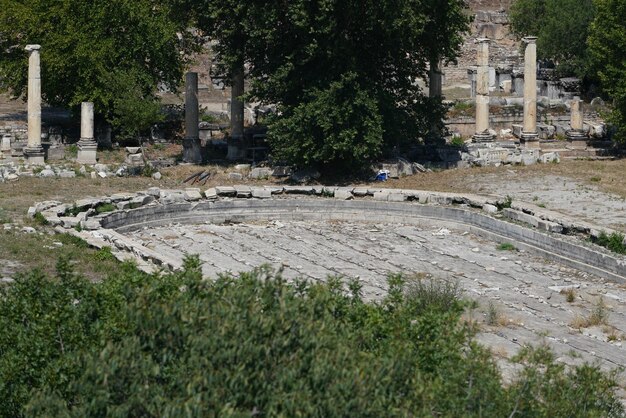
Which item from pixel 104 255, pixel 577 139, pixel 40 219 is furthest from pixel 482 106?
pixel 104 255

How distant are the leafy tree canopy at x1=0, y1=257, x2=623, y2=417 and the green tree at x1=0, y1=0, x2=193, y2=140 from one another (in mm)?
21197

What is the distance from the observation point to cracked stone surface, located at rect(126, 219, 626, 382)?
20141 millimetres

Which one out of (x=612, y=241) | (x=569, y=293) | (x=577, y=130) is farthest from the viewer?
(x=577, y=130)

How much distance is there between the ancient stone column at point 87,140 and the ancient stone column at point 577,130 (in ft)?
45.7

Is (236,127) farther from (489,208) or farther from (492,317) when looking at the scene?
(492,317)

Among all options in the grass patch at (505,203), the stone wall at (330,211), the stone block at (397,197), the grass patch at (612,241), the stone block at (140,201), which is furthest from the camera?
the stone block at (397,197)

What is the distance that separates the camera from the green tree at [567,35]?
4921cm

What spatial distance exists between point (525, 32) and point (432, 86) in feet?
61.7

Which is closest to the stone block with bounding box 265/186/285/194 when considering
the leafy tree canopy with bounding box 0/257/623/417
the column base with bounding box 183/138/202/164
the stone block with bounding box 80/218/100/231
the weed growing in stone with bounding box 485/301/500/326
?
the column base with bounding box 183/138/202/164

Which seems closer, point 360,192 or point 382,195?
point 382,195

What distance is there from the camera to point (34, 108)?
115 ft

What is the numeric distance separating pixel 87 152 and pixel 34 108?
5.89ft

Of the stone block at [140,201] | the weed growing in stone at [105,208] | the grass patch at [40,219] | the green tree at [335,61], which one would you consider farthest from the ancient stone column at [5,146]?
the grass patch at [40,219]

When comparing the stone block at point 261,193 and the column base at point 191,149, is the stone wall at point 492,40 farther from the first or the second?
the stone block at point 261,193
